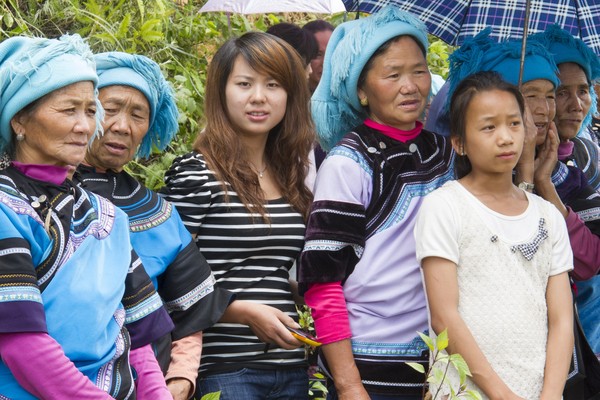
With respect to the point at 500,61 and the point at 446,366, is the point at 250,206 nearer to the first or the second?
the point at 446,366

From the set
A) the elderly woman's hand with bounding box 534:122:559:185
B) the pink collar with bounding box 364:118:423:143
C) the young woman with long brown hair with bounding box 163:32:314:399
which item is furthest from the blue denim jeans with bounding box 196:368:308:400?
the elderly woman's hand with bounding box 534:122:559:185

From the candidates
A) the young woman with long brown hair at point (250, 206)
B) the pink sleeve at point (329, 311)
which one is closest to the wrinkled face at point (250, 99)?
the young woman with long brown hair at point (250, 206)

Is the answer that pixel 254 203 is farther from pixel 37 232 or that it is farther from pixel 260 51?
pixel 37 232

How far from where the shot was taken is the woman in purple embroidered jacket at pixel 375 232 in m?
3.12

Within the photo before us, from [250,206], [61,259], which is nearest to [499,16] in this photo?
[250,206]

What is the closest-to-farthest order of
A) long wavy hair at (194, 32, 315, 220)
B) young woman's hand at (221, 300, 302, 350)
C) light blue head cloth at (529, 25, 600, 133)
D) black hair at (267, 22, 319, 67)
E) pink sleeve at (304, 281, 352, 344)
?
young woman's hand at (221, 300, 302, 350) → pink sleeve at (304, 281, 352, 344) → long wavy hair at (194, 32, 315, 220) → light blue head cloth at (529, 25, 600, 133) → black hair at (267, 22, 319, 67)

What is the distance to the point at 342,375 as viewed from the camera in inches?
121

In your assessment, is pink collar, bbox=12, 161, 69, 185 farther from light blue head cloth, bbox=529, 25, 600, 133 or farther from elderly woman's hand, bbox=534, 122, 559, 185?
light blue head cloth, bbox=529, 25, 600, 133

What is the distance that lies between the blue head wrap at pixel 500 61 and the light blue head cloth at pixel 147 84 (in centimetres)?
111

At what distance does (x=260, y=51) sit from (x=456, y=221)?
3.04 ft

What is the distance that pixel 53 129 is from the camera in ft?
8.04

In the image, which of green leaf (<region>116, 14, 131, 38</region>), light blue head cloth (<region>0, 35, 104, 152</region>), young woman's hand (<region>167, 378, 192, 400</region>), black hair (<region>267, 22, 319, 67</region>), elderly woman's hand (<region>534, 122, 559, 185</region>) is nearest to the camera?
light blue head cloth (<region>0, 35, 104, 152</region>)

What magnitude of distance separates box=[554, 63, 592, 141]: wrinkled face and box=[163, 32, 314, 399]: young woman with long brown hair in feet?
3.95

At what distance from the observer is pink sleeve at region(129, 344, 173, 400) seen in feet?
8.64
